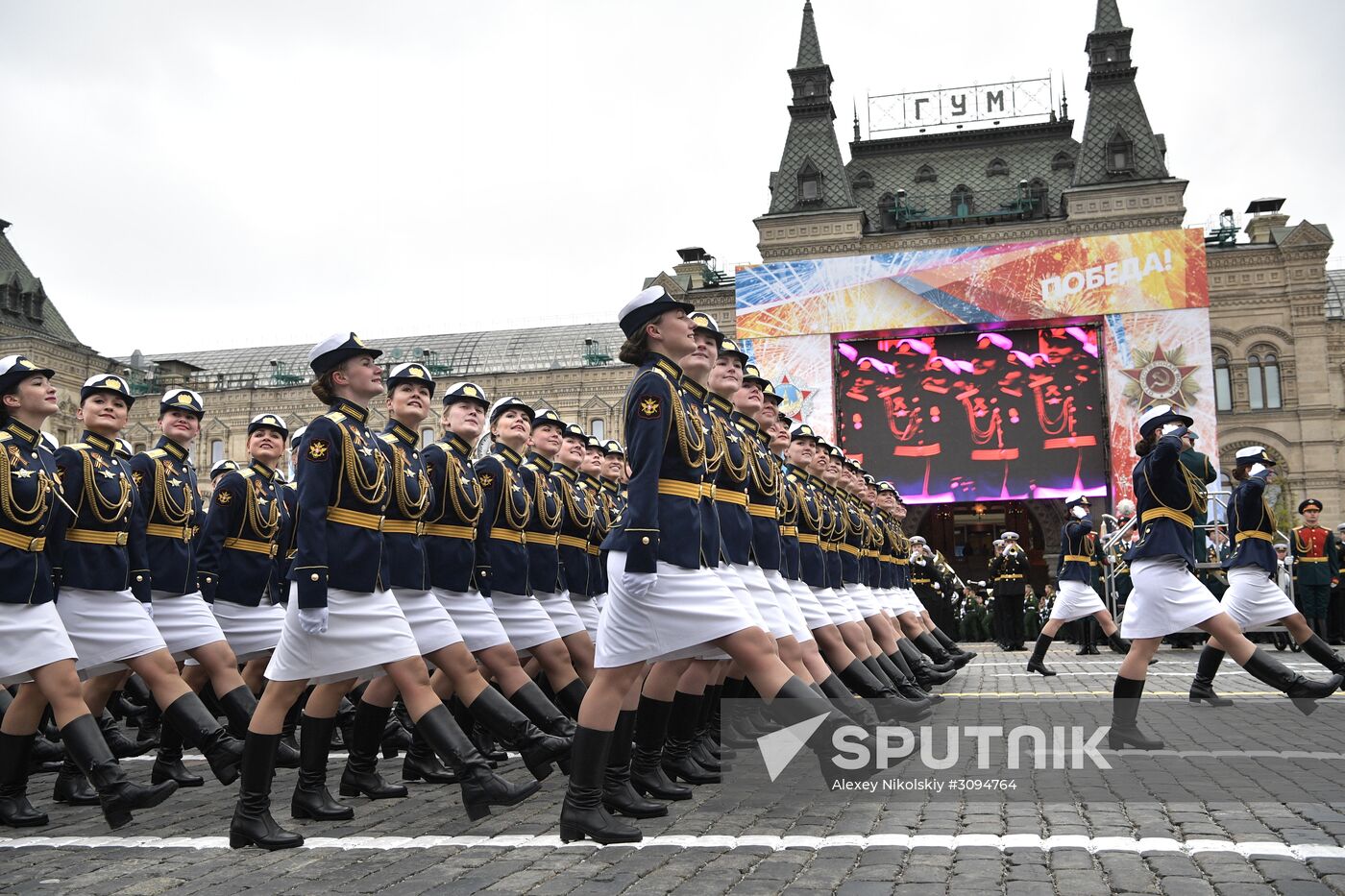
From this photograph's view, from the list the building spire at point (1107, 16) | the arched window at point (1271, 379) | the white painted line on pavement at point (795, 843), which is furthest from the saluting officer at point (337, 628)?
the building spire at point (1107, 16)

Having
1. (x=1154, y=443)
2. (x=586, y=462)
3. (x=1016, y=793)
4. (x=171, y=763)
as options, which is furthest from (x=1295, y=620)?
(x=171, y=763)

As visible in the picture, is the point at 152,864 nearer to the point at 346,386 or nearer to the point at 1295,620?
the point at 346,386

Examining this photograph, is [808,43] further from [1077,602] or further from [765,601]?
[765,601]

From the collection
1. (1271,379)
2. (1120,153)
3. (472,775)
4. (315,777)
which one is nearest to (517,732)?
(472,775)

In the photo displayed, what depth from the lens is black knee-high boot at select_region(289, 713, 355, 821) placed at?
5617 mm

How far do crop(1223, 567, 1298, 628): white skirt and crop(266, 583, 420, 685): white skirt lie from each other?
281 inches

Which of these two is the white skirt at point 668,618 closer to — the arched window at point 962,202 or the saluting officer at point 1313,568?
the saluting officer at point 1313,568

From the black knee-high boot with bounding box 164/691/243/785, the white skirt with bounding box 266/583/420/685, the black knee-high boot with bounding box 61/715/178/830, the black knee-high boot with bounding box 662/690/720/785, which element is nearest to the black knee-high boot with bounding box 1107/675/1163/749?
the black knee-high boot with bounding box 662/690/720/785

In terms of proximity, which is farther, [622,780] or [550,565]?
[550,565]

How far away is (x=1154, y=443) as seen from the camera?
796 cm

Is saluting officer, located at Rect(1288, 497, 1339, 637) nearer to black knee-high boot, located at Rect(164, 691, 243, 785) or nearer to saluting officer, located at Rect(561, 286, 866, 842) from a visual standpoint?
saluting officer, located at Rect(561, 286, 866, 842)

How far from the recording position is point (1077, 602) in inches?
543

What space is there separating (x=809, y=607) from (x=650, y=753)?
212 cm

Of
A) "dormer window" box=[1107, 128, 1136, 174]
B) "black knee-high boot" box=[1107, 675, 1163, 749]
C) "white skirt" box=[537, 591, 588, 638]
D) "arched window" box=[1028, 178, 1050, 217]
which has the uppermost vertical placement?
"dormer window" box=[1107, 128, 1136, 174]
